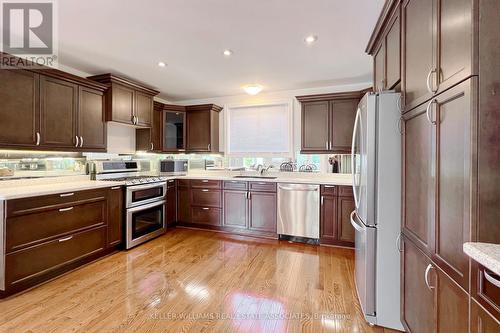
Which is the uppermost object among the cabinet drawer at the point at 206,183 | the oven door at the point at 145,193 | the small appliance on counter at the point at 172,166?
the small appliance on counter at the point at 172,166

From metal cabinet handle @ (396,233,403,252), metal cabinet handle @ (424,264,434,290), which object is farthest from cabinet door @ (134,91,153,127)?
metal cabinet handle @ (424,264,434,290)

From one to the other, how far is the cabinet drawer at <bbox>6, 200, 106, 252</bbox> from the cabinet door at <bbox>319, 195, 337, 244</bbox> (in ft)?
9.37

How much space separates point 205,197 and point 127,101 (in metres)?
1.90

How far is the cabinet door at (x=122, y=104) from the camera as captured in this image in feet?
11.2

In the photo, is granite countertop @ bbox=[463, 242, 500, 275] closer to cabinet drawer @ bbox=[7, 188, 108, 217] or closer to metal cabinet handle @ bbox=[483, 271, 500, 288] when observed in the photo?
metal cabinet handle @ bbox=[483, 271, 500, 288]

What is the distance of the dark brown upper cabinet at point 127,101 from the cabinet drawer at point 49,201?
1.12 meters

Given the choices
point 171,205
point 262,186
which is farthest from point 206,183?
point 262,186

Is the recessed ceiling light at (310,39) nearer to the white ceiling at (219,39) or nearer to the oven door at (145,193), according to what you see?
the white ceiling at (219,39)

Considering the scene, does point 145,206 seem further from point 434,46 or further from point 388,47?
point 434,46

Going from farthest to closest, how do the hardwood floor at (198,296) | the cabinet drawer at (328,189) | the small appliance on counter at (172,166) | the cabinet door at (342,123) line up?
the small appliance on counter at (172,166)
the cabinet door at (342,123)
the cabinet drawer at (328,189)
the hardwood floor at (198,296)

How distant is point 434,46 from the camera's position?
47.2 inches

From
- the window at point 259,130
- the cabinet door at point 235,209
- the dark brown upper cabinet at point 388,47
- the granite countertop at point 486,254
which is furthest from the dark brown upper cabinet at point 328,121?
the granite countertop at point 486,254

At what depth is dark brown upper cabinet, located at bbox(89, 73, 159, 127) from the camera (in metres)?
3.42

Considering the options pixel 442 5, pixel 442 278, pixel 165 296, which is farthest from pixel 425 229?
pixel 165 296
